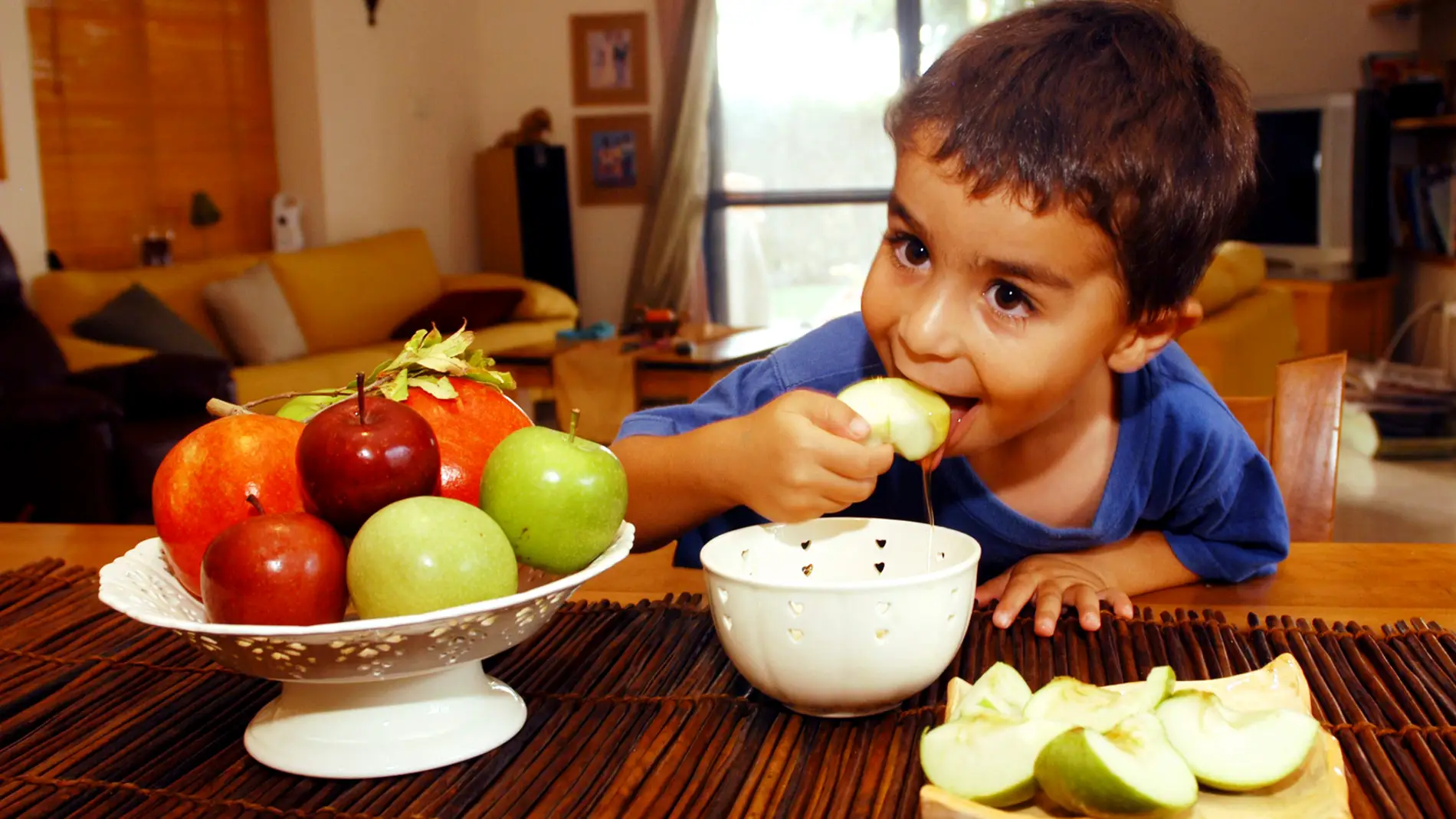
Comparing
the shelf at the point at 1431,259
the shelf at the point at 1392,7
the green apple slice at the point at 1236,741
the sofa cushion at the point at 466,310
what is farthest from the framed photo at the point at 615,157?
the green apple slice at the point at 1236,741

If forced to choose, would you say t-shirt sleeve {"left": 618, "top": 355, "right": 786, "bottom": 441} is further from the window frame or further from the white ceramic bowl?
the window frame

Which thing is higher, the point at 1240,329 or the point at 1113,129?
the point at 1113,129

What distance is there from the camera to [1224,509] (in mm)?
1150

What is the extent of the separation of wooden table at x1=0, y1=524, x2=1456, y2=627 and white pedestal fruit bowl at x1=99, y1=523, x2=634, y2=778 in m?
0.30

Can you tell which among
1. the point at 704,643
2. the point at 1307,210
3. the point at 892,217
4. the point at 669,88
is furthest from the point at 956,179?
the point at 669,88

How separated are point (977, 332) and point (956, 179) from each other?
0.11 metres

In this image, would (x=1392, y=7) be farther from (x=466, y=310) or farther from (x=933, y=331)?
(x=933, y=331)

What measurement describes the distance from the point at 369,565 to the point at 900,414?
37 cm

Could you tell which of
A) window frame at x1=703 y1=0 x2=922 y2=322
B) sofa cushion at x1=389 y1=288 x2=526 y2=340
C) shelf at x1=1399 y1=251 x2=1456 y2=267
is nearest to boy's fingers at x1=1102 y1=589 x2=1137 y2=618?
sofa cushion at x1=389 y1=288 x2=526 y2=340

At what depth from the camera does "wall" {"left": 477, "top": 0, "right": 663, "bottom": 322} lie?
23.1ft

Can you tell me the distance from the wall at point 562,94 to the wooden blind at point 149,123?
154 centimetres

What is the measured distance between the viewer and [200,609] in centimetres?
79

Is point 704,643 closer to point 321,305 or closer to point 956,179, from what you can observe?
point 956,179

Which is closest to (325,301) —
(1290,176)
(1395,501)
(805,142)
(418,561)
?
(805,142)
